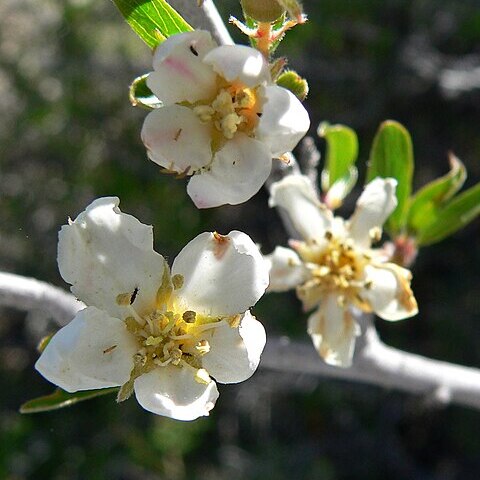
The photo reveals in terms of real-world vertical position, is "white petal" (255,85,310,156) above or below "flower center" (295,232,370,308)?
above

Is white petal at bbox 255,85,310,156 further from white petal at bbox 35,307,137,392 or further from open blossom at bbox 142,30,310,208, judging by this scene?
white petal at bbox 35,307,137,392

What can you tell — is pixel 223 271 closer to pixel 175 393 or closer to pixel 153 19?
pixel 175 393

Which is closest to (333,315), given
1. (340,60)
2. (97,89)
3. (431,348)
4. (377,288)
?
(377,288)

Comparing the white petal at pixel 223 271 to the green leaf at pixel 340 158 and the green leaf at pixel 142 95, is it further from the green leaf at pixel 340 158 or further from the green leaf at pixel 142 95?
the green leaf at pixel 340 158

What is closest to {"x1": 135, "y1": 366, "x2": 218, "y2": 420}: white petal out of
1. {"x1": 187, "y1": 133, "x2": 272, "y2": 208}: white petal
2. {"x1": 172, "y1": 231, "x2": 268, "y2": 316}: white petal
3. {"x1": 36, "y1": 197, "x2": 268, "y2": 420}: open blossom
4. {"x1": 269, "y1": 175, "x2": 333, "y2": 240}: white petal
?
{"x1": 36, "y1": 197, "x2": 268, "y2": 420}: open blossom

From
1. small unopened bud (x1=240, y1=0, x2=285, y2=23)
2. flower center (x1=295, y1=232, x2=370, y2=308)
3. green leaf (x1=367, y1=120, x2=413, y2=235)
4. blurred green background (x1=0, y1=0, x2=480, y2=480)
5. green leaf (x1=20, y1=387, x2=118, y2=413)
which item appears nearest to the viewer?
small unopened bud (x1=240, y1=0, x2=285, y2=23)

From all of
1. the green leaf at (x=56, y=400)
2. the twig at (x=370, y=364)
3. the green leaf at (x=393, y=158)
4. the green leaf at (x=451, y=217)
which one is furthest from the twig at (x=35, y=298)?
the green leaf at (x=451, y=217)
